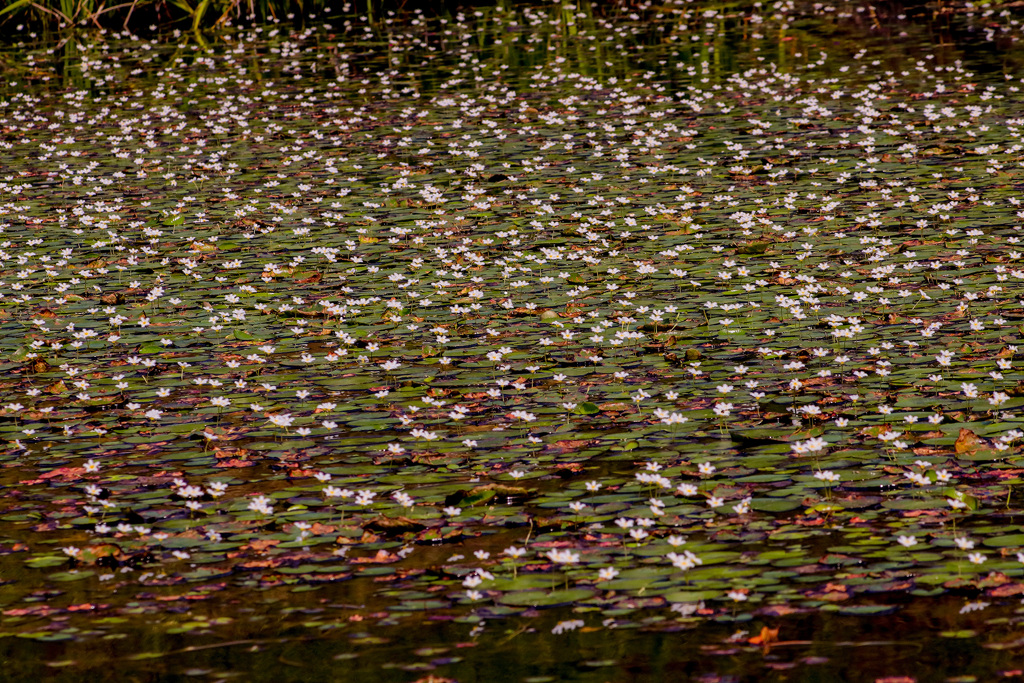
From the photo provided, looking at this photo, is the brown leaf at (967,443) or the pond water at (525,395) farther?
the brown leaf at (967,443)

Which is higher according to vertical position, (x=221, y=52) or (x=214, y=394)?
(x=214, y=394)

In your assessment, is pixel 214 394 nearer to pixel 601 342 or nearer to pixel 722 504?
pixel 601 342

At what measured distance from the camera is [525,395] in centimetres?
677

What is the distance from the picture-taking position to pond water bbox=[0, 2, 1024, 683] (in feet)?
14.8

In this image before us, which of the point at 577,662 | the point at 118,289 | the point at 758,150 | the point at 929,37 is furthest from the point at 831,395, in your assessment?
the point at 929,37

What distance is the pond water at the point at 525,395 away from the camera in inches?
178

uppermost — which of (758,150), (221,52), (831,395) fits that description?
(831,395)

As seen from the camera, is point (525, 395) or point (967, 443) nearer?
point (967, 443)

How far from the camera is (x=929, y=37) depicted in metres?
18.9

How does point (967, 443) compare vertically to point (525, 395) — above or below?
above

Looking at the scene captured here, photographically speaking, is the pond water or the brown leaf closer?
the pond water

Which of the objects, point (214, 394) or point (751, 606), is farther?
point (214, 394)

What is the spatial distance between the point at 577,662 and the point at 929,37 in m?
16.7

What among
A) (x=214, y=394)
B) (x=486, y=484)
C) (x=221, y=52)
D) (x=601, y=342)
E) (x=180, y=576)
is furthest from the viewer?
(x=221, y=52)
